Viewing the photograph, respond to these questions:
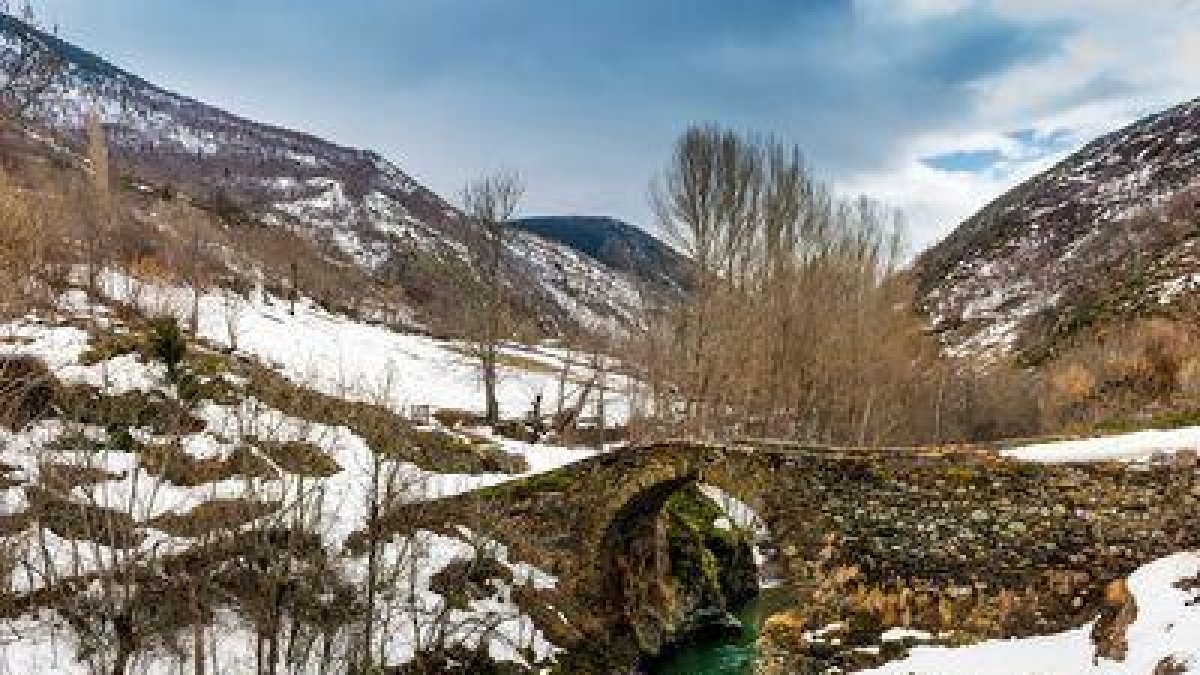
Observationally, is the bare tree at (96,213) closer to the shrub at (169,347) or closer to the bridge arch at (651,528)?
the shrub at (169,347)

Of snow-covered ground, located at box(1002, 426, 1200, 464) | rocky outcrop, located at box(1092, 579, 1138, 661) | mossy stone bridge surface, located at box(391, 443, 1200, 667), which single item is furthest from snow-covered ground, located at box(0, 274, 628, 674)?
rocky outcrop, located at box(1092, 579, 1138, 661)

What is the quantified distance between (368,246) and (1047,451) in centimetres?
15211

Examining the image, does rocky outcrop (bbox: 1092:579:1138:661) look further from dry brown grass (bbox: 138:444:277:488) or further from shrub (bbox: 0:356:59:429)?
shrub (bbox: 0:356:59:429)

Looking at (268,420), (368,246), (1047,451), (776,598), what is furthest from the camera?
(368,246)

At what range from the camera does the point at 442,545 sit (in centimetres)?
2339

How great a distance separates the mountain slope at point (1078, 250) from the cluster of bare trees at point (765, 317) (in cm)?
1060

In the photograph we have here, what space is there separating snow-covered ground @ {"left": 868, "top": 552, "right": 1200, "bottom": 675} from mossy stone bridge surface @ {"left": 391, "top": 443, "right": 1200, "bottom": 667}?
1.20 meters

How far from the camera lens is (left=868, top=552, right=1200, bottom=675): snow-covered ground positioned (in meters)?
11.6

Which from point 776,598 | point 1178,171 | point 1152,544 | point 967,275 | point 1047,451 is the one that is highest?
point 1178,171

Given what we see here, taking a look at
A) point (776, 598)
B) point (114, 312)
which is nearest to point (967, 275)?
point (776, 598)

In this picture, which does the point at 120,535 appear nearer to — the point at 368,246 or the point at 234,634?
the point at 234,634

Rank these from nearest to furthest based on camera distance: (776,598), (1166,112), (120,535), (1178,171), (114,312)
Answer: (120,535) → (776,598) → (114,312) → (1178,171) → (1166,112)

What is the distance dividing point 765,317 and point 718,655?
43.8 ft

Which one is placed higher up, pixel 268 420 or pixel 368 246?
pixel 368 246
